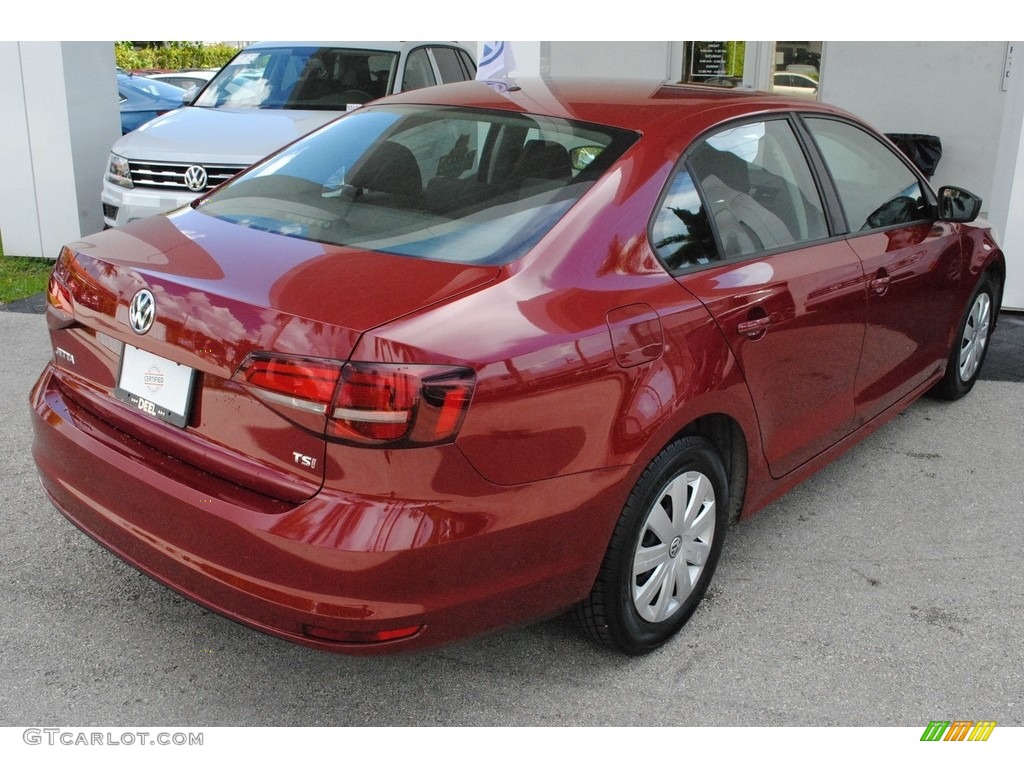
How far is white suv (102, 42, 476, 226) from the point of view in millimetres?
6922

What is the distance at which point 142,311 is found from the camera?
260 centimetres

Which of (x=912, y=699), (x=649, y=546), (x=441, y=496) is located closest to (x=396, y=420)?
(x=441, y=496)

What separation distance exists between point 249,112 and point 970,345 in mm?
5167

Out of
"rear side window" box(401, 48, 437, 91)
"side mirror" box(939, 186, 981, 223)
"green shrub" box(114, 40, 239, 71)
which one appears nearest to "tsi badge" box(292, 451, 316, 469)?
"side mirror" box(939, 186, 981, 223)

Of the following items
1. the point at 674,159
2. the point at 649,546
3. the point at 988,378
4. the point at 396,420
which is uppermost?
the point at 674,159

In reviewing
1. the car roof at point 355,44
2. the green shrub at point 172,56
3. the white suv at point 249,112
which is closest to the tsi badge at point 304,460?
the white suv at point 249,112

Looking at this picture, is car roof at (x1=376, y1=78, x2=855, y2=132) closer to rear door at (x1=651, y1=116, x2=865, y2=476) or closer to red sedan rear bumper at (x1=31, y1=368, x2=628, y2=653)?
rear door at (x1=651, y1=116, x2=865, y2=476)

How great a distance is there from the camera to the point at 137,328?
8.57ft

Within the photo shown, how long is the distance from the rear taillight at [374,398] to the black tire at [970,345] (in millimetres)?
3541

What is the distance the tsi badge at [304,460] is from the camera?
92.3 inches

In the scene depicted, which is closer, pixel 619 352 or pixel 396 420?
pixel 396 420

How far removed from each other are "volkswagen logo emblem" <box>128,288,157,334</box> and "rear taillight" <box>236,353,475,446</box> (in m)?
0.44

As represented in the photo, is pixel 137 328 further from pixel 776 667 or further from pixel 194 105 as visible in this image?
pixel 194 105

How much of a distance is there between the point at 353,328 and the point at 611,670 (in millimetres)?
1370
